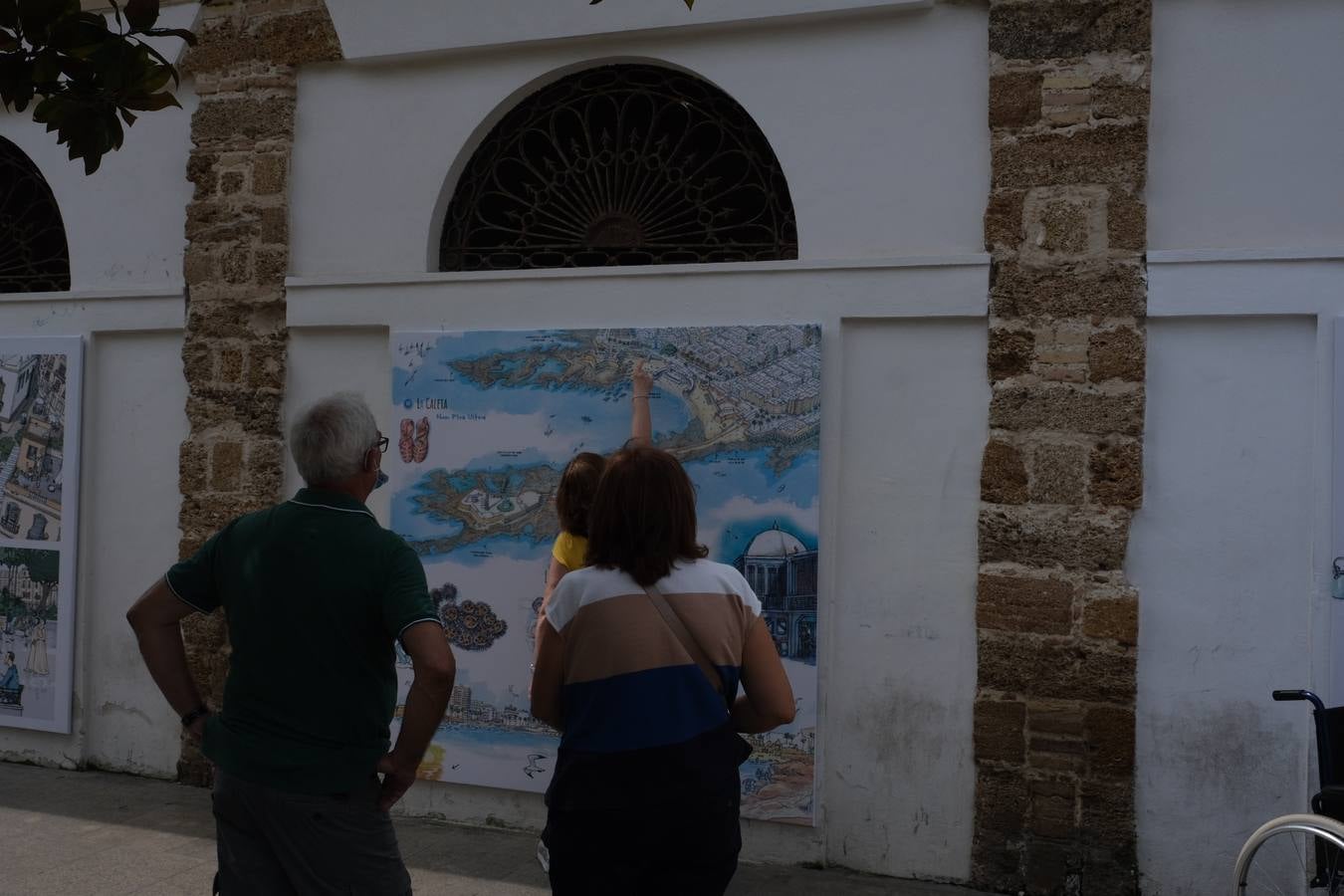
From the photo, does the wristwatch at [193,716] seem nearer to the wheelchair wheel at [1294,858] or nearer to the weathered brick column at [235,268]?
the wheelchair wheel at [1294,858]

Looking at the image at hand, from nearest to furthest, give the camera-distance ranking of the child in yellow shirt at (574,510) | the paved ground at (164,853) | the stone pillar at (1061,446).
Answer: the child in yellow shirt at (574,510) < the stone pillar at (1061,446) < the paved ground at (164,853)

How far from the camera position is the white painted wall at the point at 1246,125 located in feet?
15.7

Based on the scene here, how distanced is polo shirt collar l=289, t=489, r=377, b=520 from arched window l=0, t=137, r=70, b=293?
4.81 metres

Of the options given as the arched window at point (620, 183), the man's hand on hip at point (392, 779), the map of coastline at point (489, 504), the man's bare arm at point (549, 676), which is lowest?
the man's hand on hip at point (392, 779)

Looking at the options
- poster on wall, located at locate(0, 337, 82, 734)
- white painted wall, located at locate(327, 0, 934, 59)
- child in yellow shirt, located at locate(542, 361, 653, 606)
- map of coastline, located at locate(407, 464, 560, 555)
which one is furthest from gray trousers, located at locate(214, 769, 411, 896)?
poster on wall, located at locate(0, 337, 82, 734)

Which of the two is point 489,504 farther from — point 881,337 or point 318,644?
point 318,644

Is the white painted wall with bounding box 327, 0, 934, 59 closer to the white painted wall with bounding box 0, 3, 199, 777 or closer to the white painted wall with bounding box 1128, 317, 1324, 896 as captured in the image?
the white painted wall with bounding box 0, 3, 199, 777

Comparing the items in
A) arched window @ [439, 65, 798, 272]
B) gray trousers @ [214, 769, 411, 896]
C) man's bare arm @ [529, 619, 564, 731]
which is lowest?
gray trousers @ [214, 769, 411, 896]

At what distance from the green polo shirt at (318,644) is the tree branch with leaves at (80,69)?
109 cm

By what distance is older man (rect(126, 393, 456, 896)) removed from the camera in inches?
121

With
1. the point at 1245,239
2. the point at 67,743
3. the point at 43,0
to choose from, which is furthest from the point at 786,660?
the point at 67,743

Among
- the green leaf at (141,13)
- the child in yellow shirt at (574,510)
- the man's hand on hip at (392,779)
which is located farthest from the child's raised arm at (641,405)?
the green leaf at (141,13)

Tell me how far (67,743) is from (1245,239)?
614 cm

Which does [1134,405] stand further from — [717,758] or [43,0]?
[43,0]
